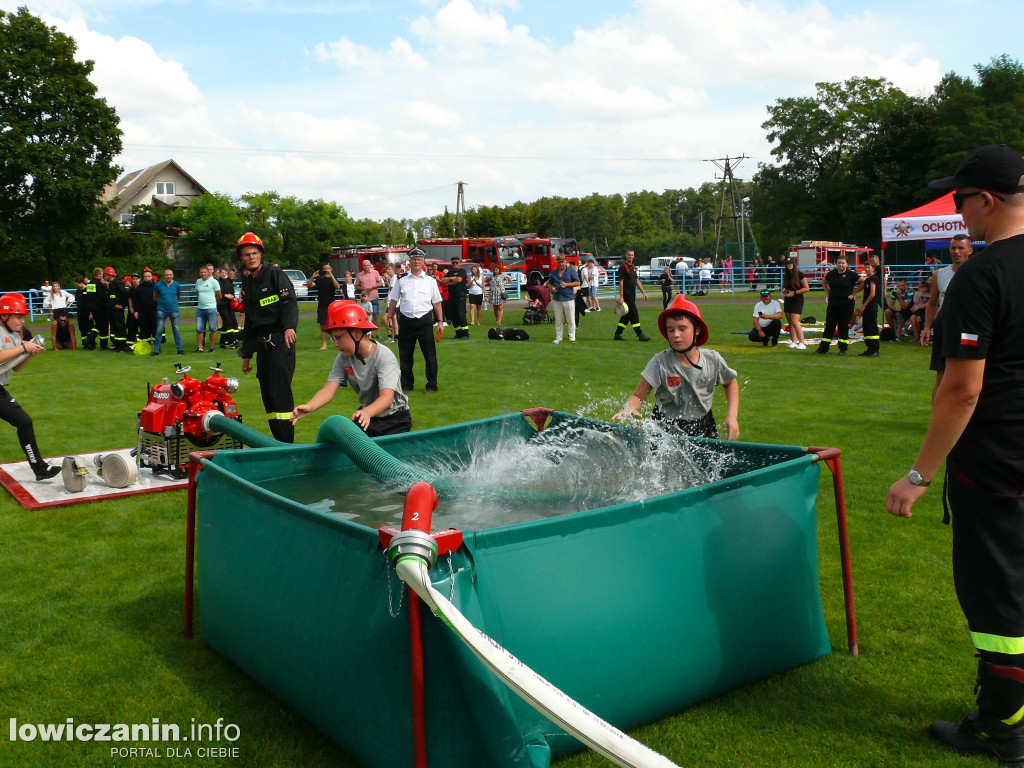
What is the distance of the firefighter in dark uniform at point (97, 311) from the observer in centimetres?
2167

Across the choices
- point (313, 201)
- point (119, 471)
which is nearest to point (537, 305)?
point (119, 471)

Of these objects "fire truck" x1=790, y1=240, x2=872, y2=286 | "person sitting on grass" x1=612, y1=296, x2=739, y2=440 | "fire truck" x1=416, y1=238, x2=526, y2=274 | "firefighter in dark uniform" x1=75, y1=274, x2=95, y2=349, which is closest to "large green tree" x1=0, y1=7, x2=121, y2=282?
"fire truck" x1=416, y1=238, x2=526, y2=274

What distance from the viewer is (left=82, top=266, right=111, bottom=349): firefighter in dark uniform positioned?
21670mm

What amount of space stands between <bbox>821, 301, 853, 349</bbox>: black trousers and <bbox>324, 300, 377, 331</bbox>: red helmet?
518 inches

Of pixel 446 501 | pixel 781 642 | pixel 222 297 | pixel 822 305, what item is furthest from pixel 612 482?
pixel 822 305

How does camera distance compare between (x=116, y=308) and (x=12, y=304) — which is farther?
(x=116, y=308)

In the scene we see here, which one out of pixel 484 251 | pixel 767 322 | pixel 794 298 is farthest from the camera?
pixel 484 251

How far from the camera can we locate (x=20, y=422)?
7.71m

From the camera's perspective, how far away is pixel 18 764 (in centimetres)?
356

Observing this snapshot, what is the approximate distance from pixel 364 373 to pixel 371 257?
134ft

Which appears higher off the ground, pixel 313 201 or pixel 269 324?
pixel 313 201

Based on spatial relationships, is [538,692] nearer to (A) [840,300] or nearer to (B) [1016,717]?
(B) [1016,717]

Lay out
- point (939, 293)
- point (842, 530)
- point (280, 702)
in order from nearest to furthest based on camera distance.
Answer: point (280, 702), point (842, 530), point (939, 293)

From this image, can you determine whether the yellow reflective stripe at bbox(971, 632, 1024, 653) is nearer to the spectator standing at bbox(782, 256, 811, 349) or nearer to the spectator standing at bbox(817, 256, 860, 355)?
the spectator standing at bbox(817, 256, 860, 355)
